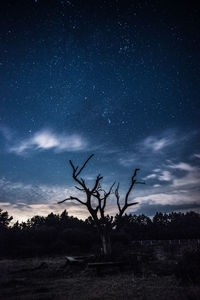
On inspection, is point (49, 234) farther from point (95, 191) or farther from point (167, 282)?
point (167, 282)

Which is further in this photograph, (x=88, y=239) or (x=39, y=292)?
(x=88, y=239)

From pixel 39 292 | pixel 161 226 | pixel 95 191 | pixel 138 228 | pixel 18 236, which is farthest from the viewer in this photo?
pixel 161 226

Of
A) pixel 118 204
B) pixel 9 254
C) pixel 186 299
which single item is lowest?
pixel 9 254

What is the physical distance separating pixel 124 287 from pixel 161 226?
45.0 m

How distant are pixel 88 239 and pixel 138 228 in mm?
18141

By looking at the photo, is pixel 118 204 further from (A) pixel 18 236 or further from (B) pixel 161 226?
(B) pixel 161 226

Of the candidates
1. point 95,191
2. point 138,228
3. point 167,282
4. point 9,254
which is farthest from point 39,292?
point 138,228

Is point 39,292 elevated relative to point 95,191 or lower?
lower

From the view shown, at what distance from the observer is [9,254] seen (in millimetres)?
26375

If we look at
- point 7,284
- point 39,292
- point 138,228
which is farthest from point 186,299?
point 138,228

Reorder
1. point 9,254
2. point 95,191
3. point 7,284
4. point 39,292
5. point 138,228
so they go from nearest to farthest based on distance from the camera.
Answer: point 39,292 → point 7,284 → point 95,191 → point 9,254 → point 138,228

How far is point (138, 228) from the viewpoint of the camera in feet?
148

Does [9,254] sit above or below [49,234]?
below

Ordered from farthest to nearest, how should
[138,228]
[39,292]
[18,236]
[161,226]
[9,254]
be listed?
[161,226] < [138,228] < [18,236] < [9,254] < [39,292]
